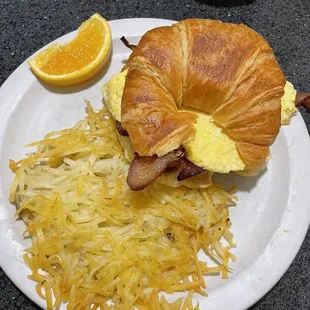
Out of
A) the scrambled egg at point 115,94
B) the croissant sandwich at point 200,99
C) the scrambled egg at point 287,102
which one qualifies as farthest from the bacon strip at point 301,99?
the scrambled egg at point 115,94

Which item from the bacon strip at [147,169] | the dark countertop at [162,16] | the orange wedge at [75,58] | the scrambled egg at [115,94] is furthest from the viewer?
the dark countertop at [162,16]

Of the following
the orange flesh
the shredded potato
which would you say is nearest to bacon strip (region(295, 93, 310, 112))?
the shredded potato

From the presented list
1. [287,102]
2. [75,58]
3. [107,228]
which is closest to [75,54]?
[75,58]

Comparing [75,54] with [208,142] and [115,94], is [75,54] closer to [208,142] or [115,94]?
[115,94]

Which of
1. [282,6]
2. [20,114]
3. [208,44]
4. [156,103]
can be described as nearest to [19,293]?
[20,114]

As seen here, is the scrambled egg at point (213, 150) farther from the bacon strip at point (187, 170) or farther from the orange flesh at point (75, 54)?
the orange flesh at point (75, 54)

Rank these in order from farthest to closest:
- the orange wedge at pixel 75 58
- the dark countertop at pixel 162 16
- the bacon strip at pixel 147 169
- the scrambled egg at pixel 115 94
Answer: the dark countertop at pixel 162 16 → the orange wedge at pixel 75 58 → the scrambled egg at pixel 115 94 → the bacon strip at pixel 147 169
